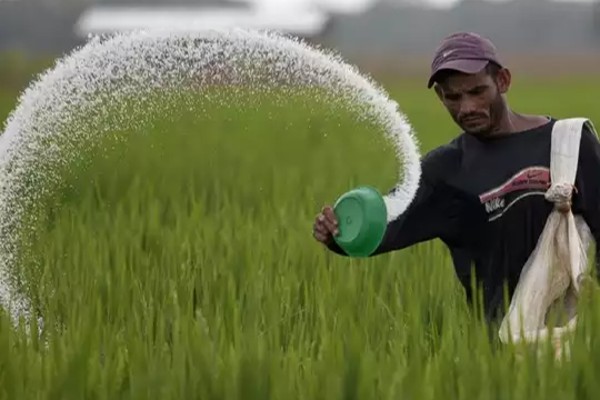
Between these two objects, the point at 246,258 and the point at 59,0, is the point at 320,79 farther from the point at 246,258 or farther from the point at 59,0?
the point at 59,0

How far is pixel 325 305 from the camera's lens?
2320 millimetres

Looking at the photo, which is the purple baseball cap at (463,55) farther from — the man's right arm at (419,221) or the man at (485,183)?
the man's right arm at (419,221)

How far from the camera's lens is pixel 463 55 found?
7.22ft

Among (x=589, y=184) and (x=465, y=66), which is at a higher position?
(x=465, y=66)

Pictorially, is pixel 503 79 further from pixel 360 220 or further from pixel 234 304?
pixel 234 304

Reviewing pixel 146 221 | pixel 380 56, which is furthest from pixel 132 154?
pixel 380 56

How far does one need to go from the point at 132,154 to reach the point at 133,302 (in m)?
1.82

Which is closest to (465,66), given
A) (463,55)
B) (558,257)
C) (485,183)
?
(463,55)

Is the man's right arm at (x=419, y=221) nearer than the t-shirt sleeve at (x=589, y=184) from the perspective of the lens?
No

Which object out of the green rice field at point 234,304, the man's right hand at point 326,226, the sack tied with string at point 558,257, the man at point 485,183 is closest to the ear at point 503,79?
the man at point 485,183

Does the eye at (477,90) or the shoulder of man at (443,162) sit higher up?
the eye at (477,90)

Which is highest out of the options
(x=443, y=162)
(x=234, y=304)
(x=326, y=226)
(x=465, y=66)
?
(x=465, y=66)

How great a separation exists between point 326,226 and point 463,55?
0.35 metres

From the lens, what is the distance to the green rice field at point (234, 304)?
172cm
